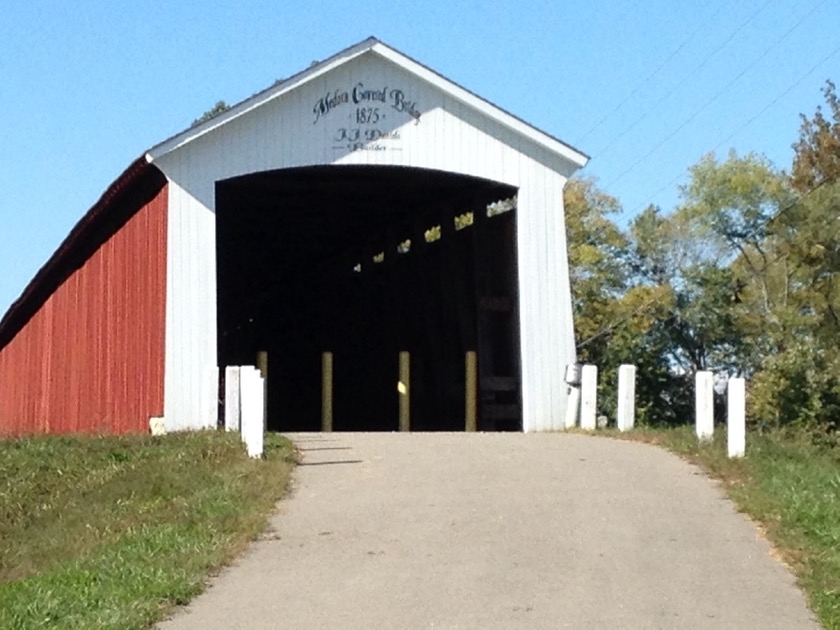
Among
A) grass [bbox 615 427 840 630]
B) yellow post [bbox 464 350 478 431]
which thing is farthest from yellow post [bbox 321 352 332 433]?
grass [bbox 615 427 840 630]

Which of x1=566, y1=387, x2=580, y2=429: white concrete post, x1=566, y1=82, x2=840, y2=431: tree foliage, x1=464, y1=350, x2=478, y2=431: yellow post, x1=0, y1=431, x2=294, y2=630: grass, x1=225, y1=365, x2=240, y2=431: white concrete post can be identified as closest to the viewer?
x1=0, y1=431, x2=294, y2=630: grass

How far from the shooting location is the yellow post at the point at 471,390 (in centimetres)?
1920

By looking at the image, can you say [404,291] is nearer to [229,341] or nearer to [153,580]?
[229,341]

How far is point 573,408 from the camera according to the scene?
17562mm

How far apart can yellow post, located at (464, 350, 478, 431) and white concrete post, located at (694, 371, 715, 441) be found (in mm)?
5667

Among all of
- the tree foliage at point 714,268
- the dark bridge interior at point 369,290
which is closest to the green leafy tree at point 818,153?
the tree foliage at point 714,268

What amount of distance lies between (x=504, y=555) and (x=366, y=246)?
1986 centimetres

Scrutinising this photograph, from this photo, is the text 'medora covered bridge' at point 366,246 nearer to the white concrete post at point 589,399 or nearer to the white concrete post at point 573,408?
the white concrete post at point 573,408

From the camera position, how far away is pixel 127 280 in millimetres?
19344

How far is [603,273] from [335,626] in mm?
41465

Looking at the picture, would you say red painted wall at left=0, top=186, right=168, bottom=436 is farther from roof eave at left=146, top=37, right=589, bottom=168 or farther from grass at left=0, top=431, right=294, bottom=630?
grass at left=0, top=431, right=294, bottom=630

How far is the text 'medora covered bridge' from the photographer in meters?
17.2

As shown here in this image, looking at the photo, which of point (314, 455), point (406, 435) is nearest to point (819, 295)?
point (406, 435)

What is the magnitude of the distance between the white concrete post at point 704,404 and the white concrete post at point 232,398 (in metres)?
4.45
